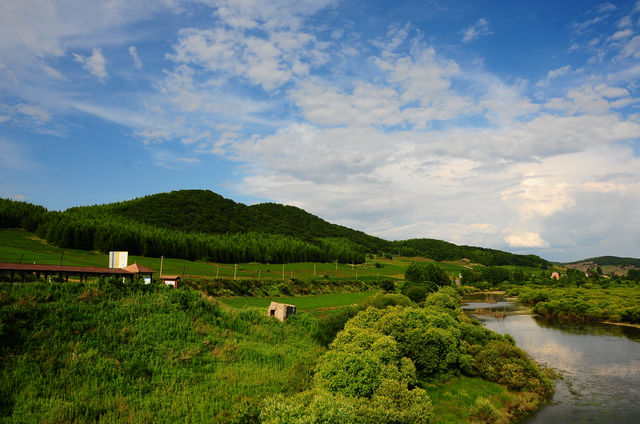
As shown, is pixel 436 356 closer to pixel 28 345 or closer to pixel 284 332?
pixel 284 332

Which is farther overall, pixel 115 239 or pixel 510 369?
pixel 115 239

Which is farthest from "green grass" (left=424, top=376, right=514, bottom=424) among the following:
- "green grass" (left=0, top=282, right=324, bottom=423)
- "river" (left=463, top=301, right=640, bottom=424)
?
"green grass" (left=0, top=282, right=324, bottom=423)

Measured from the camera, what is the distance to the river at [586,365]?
27422 mm

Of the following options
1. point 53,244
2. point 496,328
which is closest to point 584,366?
point 496,328

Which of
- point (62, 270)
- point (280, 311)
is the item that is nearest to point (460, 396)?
point (280, 311)

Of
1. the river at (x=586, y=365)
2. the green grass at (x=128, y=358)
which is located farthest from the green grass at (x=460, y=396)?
the green grass at (x=128, y=358)

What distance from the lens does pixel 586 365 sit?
40.0 metres

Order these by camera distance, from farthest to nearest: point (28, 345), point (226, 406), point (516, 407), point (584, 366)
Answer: point (584, 366) → point (516, 407) → point (28, 345) → point (226, 406)

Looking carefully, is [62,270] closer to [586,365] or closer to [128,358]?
[128,358]

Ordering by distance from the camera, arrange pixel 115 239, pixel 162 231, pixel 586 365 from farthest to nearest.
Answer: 1. pixel 162 231
2. pixel 115 239
3. pixel 586 365

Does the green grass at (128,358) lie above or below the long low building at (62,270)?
below

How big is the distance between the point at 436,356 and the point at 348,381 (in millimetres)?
15543

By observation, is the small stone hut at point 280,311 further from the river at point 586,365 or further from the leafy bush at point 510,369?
the river at point 586,365

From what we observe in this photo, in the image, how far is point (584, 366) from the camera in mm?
39594
